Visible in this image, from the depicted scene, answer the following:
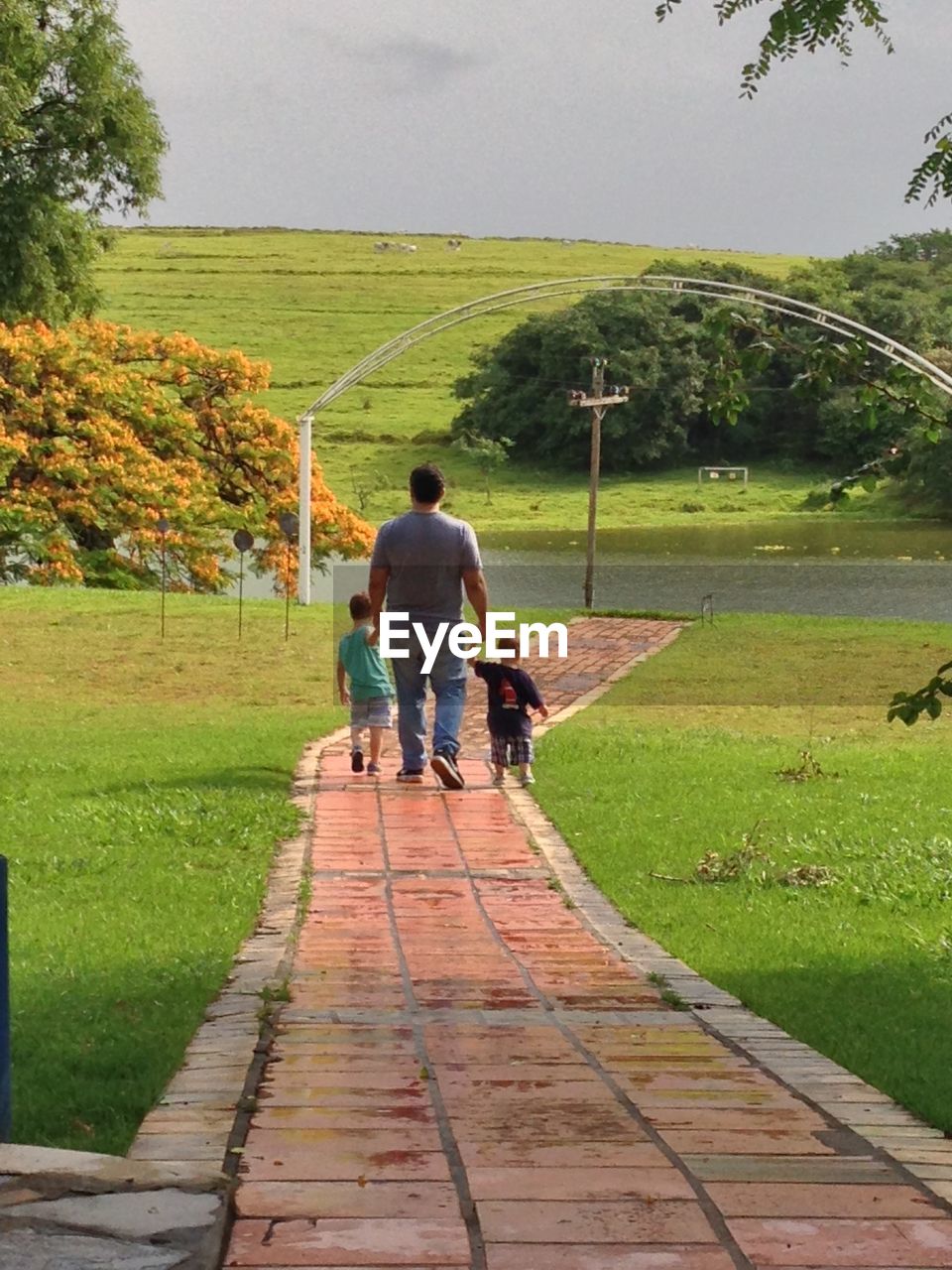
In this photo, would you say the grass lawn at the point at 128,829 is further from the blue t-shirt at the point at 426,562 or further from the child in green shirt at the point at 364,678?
the blue t-shirt at the point at 426,562

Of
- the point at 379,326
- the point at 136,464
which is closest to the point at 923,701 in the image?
the point at 136,464

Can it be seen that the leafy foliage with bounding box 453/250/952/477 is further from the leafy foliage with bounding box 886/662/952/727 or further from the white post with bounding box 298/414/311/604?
the leafy foliage with bounding box 886/662/952/727

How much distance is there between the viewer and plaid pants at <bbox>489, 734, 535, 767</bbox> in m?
10.6

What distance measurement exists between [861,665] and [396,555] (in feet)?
35.8

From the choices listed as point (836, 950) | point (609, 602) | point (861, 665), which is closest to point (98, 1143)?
point (836, 950)

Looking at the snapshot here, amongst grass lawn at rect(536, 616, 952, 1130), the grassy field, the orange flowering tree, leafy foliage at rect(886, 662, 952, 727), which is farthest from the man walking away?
the grassy field

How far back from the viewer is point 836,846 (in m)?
8.65

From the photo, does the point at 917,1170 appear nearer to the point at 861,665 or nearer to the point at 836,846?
the point at 836,846

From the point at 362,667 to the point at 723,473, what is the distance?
198 feet

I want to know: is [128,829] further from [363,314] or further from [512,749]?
[363,314]

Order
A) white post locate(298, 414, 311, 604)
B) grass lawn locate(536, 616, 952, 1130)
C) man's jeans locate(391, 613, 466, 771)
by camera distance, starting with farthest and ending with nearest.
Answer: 1. white post locate(298, 414, 311, 604)
2. man's jeans locate(391, 613, 466, 771)
3. grass lawn locate(536, 616, 952, 1130)

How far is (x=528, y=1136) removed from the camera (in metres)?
3.49

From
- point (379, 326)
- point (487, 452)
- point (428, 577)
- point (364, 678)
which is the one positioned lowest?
point (487, 452)

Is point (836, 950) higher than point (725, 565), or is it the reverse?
point (836, 950)
